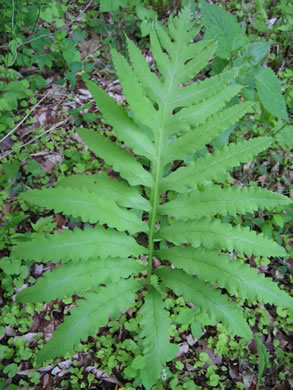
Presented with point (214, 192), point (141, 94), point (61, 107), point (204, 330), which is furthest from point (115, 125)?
point (61, 107)

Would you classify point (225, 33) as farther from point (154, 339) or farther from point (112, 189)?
point (154, 339)

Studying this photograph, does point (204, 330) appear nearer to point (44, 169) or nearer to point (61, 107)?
point (44, 169)

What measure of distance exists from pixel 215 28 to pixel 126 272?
2.04 metres

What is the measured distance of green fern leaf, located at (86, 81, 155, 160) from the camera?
1.69 metres

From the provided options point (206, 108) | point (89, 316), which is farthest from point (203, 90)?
point (89, 316)

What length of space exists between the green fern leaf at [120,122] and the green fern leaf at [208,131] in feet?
0.58

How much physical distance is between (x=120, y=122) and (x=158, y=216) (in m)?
0.60

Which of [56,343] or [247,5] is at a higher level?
[247,5]

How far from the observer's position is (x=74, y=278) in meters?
1.55

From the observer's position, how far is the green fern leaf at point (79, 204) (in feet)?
4.99

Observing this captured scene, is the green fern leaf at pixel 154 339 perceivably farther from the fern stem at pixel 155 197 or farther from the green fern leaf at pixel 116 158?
the green fern leaf at pixel 116 158

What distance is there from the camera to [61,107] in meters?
3.37

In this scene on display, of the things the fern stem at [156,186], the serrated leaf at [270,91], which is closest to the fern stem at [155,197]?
the fern stem at [156,186]

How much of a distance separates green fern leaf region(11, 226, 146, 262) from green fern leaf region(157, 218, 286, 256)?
363 mm
